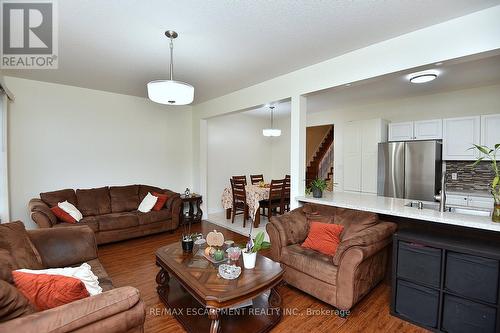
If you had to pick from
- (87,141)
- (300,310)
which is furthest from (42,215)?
(300,310)

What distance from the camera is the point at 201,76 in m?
3.56

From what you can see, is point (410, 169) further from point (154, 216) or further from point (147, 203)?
point (147, 203)

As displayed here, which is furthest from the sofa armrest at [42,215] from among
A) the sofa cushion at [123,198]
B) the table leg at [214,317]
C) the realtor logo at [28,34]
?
the table leg at [214,317]

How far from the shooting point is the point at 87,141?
4.32 meters

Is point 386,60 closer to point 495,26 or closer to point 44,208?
point 495,26

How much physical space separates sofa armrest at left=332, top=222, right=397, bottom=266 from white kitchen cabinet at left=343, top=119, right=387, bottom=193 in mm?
2546

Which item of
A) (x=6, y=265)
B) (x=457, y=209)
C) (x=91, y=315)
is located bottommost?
(x=91, y=315)

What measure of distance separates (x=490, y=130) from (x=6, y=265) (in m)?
5.62

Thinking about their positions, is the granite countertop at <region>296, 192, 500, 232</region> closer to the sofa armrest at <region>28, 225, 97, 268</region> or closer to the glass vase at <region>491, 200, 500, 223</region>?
the glass vase at <region>491, 200, 500, 223</region>

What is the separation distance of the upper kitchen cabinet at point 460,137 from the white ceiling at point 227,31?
8.31 feet

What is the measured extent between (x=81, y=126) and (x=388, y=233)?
195 inches

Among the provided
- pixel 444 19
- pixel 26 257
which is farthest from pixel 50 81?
pixel 444 19

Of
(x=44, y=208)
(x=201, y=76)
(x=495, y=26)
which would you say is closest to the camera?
(x=495, y=26)

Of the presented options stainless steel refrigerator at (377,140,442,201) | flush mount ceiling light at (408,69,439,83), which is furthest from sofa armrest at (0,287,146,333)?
stainless steel refrigerator at (377,140,442,201)
